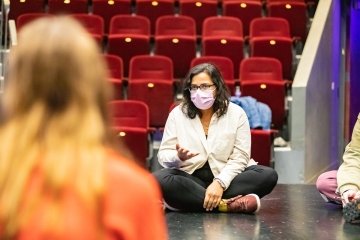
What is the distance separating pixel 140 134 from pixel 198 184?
4.78ft

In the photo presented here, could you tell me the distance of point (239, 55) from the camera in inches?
224

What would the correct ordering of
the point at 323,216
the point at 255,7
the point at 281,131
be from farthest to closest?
1. the point at 255,7
2. the point at 281,131
3. the point at 323,216

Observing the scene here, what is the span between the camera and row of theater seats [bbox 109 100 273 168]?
15.1 ft

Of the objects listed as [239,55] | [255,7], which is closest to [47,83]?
[239,55]

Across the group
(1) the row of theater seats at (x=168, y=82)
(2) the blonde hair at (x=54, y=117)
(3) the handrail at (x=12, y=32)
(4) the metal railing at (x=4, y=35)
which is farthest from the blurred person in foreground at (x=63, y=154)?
(3) the handrail at (x=12, y=32)

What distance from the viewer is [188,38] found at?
5.71 m

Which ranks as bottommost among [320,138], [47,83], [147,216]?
[320,138]

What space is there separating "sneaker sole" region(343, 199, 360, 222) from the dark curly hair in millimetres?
674

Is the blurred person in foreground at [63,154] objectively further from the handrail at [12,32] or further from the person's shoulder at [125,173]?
the handrail at [12,32]

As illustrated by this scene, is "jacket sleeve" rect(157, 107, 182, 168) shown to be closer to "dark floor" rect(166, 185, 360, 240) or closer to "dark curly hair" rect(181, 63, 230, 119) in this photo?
"dark curly hair" rect(181, 63, 230, 119)

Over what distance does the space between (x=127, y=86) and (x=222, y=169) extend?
7.24 feet

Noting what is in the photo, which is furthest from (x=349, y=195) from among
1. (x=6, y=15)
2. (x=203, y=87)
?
(x=6, y=15)

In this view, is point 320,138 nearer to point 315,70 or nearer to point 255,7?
point 315,70

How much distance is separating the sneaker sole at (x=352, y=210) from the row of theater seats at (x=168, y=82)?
7.03ft
